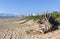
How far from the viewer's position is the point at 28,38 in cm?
1187

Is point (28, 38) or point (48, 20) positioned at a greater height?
point (48, 20)

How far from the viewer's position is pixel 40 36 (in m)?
12.3

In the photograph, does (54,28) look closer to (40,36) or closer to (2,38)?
(40,36)

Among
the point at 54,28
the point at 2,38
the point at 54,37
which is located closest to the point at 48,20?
the point at 54,28

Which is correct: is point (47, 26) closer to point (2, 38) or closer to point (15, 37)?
point (15, 37)

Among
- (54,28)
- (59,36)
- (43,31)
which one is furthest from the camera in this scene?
(54,28)

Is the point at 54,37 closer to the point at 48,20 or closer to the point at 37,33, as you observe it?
the point at 37,33

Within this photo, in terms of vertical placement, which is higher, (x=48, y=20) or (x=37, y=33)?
(x=48, y=20)

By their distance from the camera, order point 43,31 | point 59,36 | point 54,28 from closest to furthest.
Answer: point 59,36
point 43,31
point 54,28

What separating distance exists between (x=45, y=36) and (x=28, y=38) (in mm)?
1358

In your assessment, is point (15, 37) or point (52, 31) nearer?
point (15, 37)

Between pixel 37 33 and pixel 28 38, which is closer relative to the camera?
pixel 28 38

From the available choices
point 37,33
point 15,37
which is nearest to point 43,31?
point 37,33

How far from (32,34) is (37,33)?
1.41 feet
